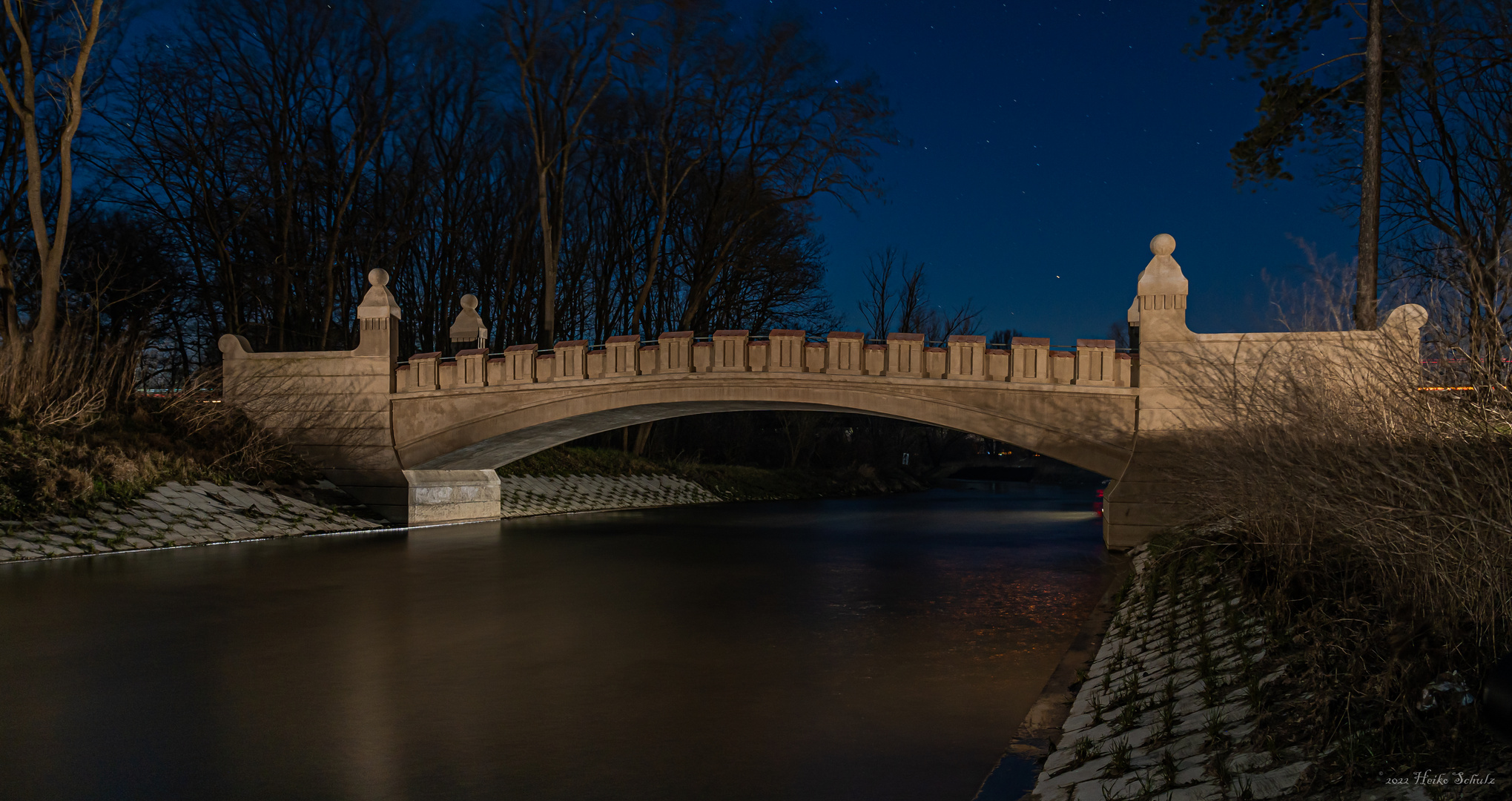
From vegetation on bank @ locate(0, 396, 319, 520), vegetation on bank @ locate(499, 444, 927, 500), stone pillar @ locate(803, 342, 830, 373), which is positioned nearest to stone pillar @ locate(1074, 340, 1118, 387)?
stone pillar @ locate(803, 342, 830, 373)

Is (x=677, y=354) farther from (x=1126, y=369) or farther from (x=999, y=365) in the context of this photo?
(x=1126, y=369)

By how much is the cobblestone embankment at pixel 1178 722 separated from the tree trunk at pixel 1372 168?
29.2 feet

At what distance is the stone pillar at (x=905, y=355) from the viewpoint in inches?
642

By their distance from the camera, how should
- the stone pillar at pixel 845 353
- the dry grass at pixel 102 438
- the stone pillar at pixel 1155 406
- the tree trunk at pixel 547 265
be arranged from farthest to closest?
the tree trunk at pixel 547 265, the stone pillar at pixel 845 353, the stone pillar at pixel 1155 406, the dry grass at pixel 102 438

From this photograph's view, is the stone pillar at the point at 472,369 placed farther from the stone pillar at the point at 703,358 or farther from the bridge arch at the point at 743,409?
the stone pillar at the point at 703,358

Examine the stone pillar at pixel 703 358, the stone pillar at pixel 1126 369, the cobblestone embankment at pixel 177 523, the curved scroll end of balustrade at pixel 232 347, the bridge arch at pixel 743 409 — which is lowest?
the cobblestone embankment at pixel 177 523

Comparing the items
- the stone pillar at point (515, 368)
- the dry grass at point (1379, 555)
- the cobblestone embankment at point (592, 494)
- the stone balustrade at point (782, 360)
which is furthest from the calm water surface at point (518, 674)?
the cobblestone embankment at point (592, 494)

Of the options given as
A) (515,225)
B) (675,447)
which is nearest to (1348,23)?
(515,225)

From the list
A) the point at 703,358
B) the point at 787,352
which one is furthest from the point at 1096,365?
the point at 703,358

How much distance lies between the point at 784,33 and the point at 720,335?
10.7 meters

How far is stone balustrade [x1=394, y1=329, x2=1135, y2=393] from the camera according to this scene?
15.5 m

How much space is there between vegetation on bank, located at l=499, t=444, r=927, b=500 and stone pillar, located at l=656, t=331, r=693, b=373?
8954 mm

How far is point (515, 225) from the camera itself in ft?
101

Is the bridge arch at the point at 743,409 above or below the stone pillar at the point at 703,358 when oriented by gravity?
below
